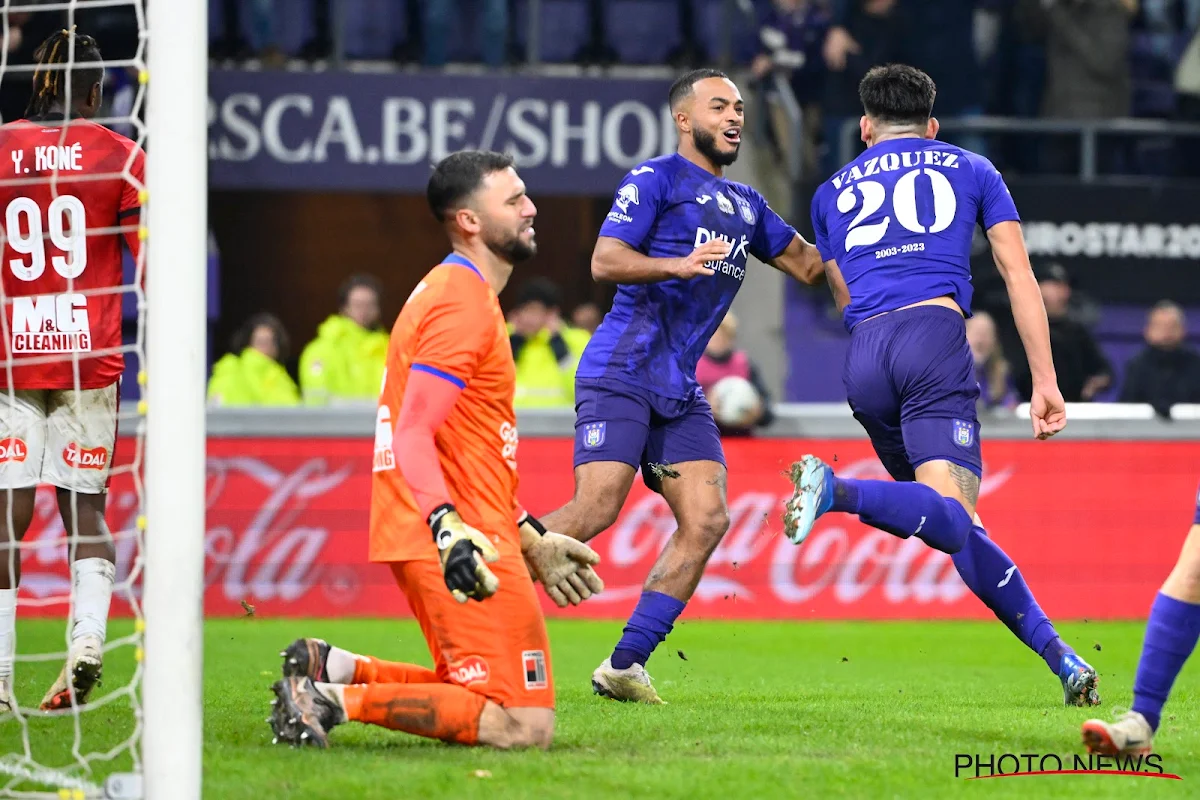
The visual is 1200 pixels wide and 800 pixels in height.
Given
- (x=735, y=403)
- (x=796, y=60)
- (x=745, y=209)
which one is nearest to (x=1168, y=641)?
(x=745, y=209)

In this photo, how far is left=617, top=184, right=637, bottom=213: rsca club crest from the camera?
22.3 feet

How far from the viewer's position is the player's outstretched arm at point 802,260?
7.11 m

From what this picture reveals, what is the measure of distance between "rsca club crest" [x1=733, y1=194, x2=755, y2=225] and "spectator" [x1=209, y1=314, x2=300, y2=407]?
6.28 meters

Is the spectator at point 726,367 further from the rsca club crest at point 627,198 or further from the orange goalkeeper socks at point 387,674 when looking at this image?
the orange goalkeeper socks at point 387,674

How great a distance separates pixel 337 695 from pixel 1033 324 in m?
2.93

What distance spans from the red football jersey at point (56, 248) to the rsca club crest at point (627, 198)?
190 cm

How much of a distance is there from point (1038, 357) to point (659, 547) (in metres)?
5.89

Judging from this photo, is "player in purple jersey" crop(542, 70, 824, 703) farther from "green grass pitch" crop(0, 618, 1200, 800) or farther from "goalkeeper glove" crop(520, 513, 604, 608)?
"goalkeeper glove" crop(520, 513, 604, 608)

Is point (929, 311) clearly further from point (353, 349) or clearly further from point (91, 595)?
point (353, 349)

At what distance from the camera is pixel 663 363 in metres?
6.79

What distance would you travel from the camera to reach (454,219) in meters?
5.14

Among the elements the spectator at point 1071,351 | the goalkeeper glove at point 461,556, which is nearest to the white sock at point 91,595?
the goalkeeper glove at point 461,556

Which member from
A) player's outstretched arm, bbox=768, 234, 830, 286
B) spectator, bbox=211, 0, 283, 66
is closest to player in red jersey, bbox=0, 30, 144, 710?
player's outstretched arm, bbox=768, 234, 830, 286

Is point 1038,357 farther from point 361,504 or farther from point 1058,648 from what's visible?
point 361,504
